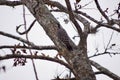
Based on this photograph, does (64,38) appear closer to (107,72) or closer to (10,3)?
(107,72)

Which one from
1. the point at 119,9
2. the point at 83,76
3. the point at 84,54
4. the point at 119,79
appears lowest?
the point at 119,79

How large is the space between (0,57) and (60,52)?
76 cm

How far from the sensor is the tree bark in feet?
10.1

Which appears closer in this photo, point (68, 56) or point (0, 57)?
point (0, 57)

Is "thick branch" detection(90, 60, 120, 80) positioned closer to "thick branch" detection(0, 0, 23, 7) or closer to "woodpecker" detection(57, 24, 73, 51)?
"woodpecker" detection(57, 24, 73, 51)

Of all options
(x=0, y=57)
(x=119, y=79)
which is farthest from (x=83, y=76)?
(x=119, y=79)

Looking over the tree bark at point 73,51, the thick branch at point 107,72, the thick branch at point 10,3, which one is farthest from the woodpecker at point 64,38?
the thick branch at point 10,3

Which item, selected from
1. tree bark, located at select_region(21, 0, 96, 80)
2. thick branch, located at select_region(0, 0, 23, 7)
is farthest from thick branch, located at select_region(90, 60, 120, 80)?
thick branch, located at select_region(0, 0, 23, 7)

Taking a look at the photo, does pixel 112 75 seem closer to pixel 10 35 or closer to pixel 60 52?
pixel 60 52

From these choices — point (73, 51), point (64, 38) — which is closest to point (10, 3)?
point (64, 38)

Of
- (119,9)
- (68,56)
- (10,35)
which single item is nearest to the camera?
(68,56)

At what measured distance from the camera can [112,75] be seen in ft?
13.7

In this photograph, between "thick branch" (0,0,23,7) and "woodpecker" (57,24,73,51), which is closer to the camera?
"woodpecker" (57,24,73,51)

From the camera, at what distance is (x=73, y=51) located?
3250 millimetres
